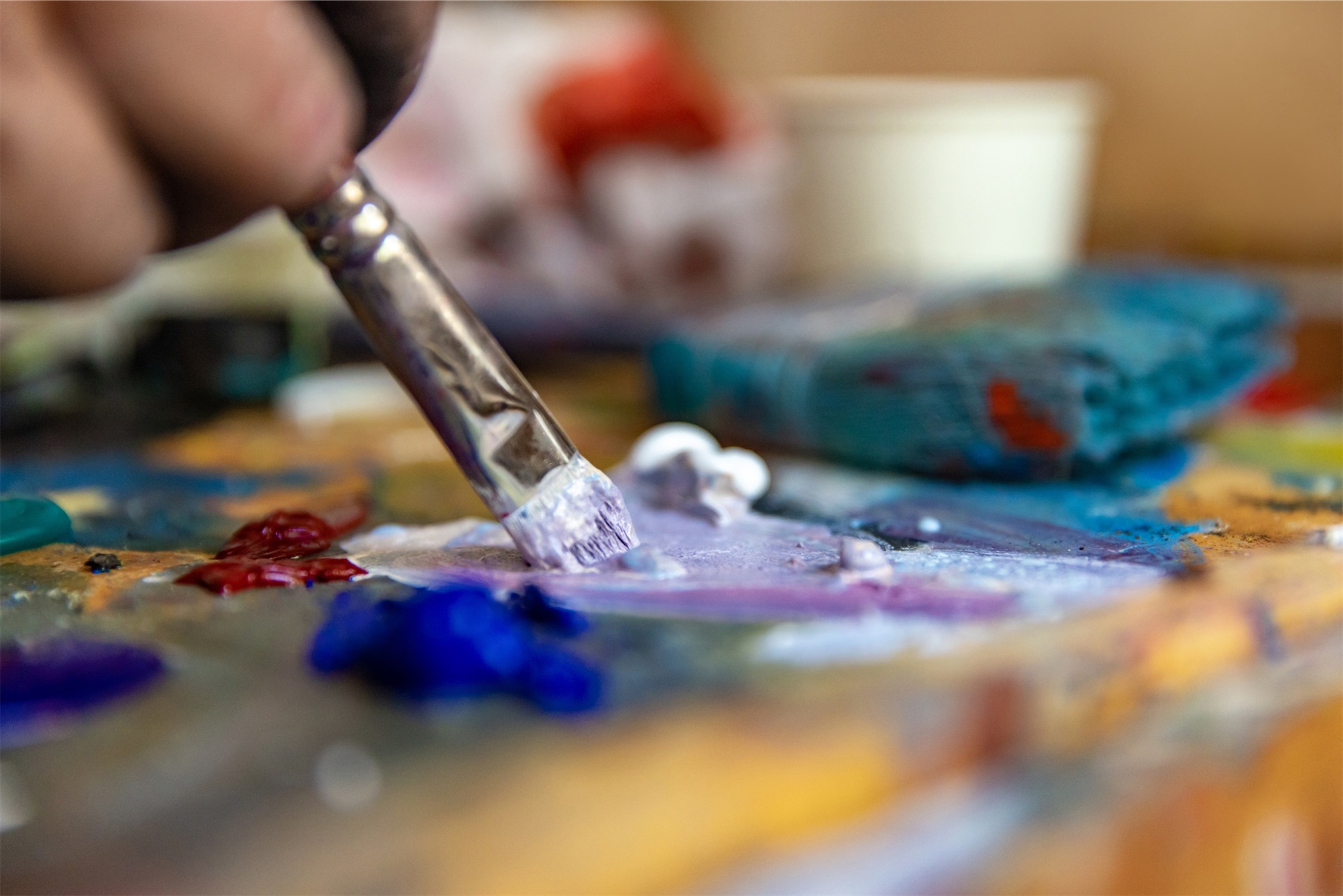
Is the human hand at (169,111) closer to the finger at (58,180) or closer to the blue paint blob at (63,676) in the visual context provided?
the finger at (58,180)

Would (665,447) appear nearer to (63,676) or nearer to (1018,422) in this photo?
(1018,422)

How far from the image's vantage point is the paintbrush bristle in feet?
1.44

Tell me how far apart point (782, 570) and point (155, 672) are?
0.21 m

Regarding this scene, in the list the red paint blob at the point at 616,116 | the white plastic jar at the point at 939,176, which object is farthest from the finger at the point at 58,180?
the red paint blob at the point at 616,116

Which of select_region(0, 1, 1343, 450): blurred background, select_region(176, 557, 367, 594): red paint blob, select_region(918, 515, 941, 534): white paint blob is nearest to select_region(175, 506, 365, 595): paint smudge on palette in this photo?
select_region(176, 557, 367, 594): red paint blob

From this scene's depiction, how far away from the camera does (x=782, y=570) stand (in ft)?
1.45

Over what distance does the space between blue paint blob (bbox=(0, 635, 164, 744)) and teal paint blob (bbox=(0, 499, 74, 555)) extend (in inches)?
5.7

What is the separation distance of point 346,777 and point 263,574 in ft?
0.55

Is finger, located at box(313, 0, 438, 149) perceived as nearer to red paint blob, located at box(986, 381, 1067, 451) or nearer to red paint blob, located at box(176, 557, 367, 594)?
red paint blob, located at box(176, 557, 367, 594)

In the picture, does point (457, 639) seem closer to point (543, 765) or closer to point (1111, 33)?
point (543, 765)

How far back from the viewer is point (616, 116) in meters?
1.38

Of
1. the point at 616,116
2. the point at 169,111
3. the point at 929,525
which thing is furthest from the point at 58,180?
the point at 616,116

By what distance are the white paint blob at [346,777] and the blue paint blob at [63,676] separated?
0.08 metres

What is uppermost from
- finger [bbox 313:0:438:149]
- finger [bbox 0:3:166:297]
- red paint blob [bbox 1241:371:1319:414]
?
finger [bbox 313:0:438:149]
